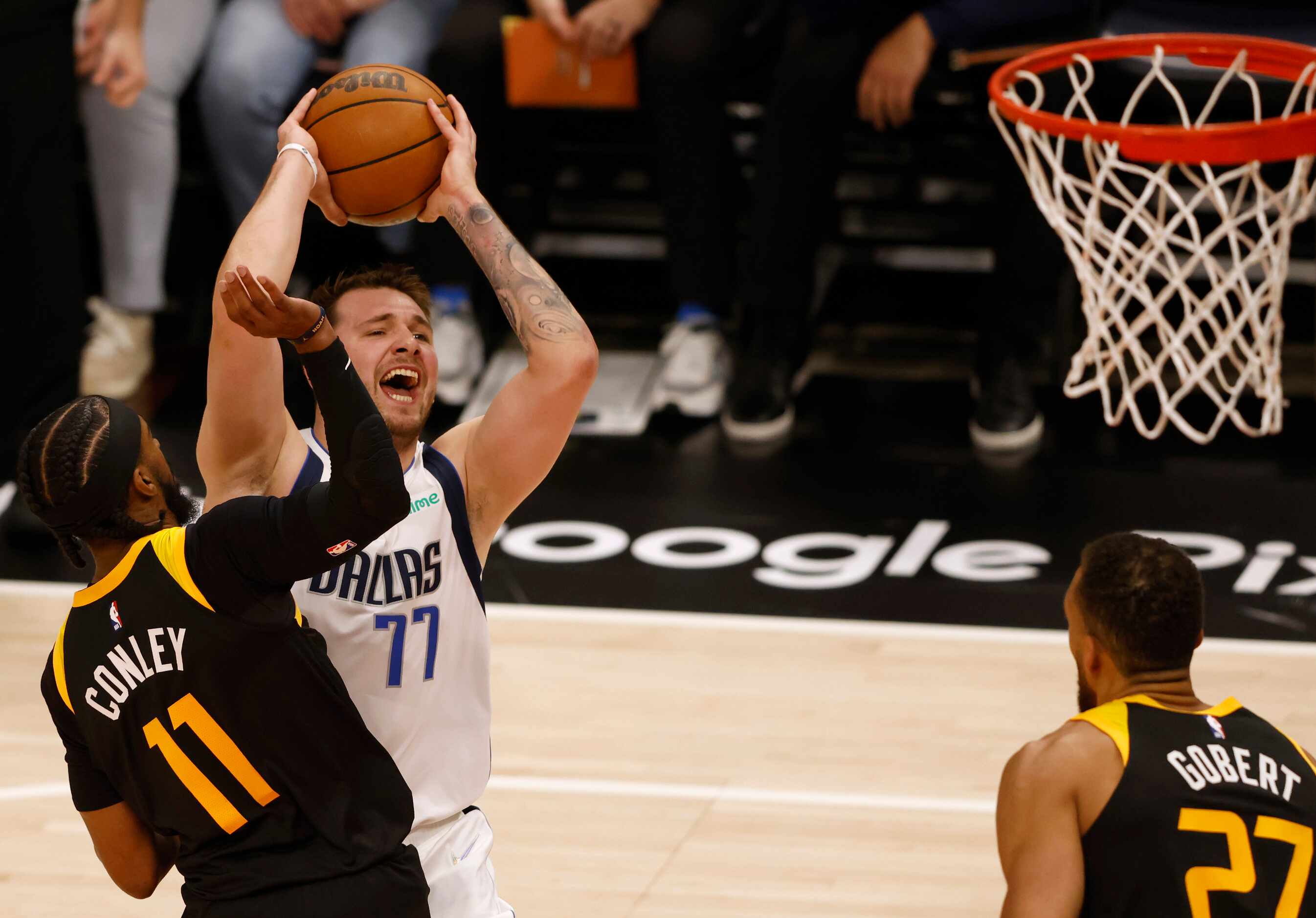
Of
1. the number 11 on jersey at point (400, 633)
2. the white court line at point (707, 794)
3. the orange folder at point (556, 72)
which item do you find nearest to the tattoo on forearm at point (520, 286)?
the number 11 on jersey at point (400, 633)

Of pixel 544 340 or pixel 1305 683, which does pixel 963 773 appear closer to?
pixel 1305 683

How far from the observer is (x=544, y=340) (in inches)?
107

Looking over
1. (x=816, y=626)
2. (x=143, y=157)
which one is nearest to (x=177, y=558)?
(x=816, y=626)

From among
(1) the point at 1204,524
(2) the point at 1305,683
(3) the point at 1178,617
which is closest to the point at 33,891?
(3) the point at 1178,617

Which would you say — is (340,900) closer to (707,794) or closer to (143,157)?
(707,794)

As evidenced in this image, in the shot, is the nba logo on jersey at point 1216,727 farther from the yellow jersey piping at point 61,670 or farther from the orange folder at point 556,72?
the orange folder at point 556,72

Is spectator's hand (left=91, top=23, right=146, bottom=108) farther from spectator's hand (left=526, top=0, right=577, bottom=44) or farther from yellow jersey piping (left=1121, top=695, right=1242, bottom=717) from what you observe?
yellow jersey piping (left=1121, top=695, right=1242, bottom=717)

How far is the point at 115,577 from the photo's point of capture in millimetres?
2299

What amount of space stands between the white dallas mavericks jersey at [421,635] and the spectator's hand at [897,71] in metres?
3.56

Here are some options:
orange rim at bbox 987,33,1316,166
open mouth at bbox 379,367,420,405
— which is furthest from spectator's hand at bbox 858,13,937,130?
open mouth at bbox 379,367,420,405

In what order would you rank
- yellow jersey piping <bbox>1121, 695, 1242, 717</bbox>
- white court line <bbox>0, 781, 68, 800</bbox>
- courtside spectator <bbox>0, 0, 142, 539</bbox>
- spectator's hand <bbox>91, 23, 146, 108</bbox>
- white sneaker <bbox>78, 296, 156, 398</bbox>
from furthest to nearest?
white sneaker <bbox>78, 296, 156, 398</bbox>, spectator's hand <bbox>91, 23, 146, 108</bbox>, courtside spectator <bbox>0, 0, 142, 539</bbox>, white court line <bbox>0, 781, 68, 800</bbox>, yellow jersey piping <bbox>1121, 695, 1242, 717</bbox>

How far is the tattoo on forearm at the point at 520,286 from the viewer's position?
2.74m

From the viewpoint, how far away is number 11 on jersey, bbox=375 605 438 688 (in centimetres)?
271

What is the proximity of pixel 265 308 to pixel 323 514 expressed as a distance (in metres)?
0.25
